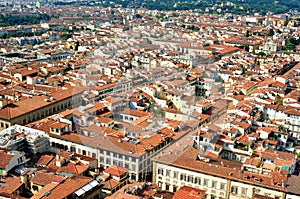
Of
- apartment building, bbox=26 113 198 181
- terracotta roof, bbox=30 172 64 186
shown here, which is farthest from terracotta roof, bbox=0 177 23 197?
apartment building, bbox=26 113 198 181

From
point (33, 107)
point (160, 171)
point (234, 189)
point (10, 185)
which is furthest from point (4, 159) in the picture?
point (234, 189)

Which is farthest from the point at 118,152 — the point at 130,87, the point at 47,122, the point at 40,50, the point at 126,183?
the point at 40,50

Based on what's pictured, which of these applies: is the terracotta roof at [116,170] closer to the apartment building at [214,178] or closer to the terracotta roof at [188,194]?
the apartment building at [214,178]

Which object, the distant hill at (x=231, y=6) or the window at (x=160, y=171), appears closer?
the window at (x=160, y=171)

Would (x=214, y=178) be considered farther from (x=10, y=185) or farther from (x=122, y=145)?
(x=10, y=185)

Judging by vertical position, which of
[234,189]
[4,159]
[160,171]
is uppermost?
[4,159]

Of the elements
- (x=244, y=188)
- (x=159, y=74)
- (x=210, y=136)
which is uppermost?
(x=159, y=74)

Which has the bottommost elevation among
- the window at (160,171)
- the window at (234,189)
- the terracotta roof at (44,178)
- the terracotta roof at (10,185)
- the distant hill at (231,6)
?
the window at (234,189)

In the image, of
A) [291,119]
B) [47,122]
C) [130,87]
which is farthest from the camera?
[291,119]

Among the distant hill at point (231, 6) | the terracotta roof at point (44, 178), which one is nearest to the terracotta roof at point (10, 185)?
the terracotta roof at point (44, 178)

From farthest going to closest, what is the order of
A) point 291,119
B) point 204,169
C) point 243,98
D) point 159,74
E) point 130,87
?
point 243,98
point 291,119
point 204,169
point 159,74
point 130,87

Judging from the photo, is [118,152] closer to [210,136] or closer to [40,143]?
[210,136]
